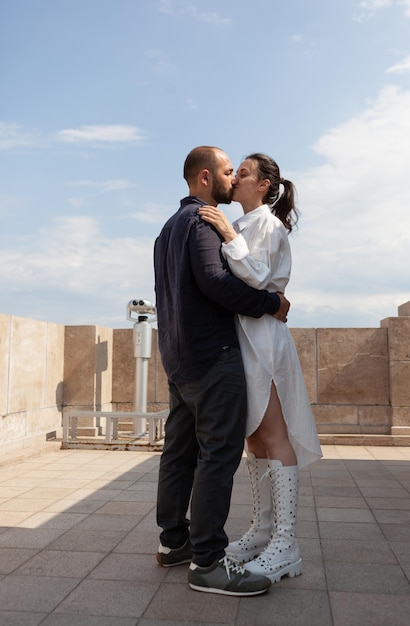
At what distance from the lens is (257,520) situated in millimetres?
2996

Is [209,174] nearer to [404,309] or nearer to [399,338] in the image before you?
[399,338]

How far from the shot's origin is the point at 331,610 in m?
2.39

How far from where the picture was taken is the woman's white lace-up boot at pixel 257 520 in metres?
2.94

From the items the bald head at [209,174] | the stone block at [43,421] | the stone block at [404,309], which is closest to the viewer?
the bald head at [209,174]

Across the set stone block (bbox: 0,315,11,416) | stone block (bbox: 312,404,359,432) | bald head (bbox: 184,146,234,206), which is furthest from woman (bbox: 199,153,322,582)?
stone block (bbox: 312,404,359,432)

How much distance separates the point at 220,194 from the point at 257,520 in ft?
4.98

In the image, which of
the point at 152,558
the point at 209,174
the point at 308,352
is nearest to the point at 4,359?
the point at 308,352

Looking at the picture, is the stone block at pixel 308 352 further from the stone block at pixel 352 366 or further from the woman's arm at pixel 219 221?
the woman's arm at pixel 219 221

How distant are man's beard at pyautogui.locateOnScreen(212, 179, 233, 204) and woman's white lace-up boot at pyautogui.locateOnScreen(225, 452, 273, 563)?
1175 millimetres

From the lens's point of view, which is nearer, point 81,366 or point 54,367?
point 54,367

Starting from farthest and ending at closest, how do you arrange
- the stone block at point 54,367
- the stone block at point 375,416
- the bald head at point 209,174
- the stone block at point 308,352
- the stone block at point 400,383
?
the stone block at point 308,352, the stone block at point 375,416, the stone block at point 400,383, the stone block at point 54,367, the bald head at point 209,174

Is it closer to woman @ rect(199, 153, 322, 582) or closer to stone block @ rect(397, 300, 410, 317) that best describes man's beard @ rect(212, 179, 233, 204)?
woman @ rect(199, 153, 322, 582)

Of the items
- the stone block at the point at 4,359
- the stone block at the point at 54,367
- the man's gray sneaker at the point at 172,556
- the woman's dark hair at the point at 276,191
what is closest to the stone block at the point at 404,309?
the stone block at the point at 54,367

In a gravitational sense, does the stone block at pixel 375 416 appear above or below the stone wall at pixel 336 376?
below
